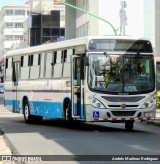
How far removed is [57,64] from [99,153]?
27.0 feet

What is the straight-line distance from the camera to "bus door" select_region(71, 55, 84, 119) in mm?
18219

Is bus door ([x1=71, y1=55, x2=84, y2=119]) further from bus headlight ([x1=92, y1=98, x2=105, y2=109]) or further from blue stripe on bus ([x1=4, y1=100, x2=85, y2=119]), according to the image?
bus headlight ([x1=92, y1=98, x2=105, y2=109])

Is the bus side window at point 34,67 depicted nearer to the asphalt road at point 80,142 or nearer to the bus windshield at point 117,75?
the asphalt road at point 80,142

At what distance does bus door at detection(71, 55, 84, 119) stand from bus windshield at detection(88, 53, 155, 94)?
554 millimetres

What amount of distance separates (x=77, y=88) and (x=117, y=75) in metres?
1.52

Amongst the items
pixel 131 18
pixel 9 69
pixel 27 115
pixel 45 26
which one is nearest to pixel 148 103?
pixel 27 115

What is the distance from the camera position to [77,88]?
731 inches

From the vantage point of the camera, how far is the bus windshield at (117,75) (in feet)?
58.5

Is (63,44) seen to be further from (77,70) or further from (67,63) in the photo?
(77,70)


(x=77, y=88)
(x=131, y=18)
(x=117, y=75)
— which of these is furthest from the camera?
(x=131, y=18)

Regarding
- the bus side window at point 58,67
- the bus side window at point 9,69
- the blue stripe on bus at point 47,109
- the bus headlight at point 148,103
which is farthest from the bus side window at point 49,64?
the bus side window at point 9,69

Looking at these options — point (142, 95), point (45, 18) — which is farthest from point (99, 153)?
point (45, 18)

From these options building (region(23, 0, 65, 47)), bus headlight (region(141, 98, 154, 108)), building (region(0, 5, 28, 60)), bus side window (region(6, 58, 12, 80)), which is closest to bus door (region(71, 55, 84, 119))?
bus headlight (region(141, 98, 154, 108))

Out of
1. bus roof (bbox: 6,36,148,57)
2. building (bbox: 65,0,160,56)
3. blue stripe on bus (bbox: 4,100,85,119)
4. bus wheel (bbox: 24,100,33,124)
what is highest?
Answer: building (bbox: 65,0,160,56)
